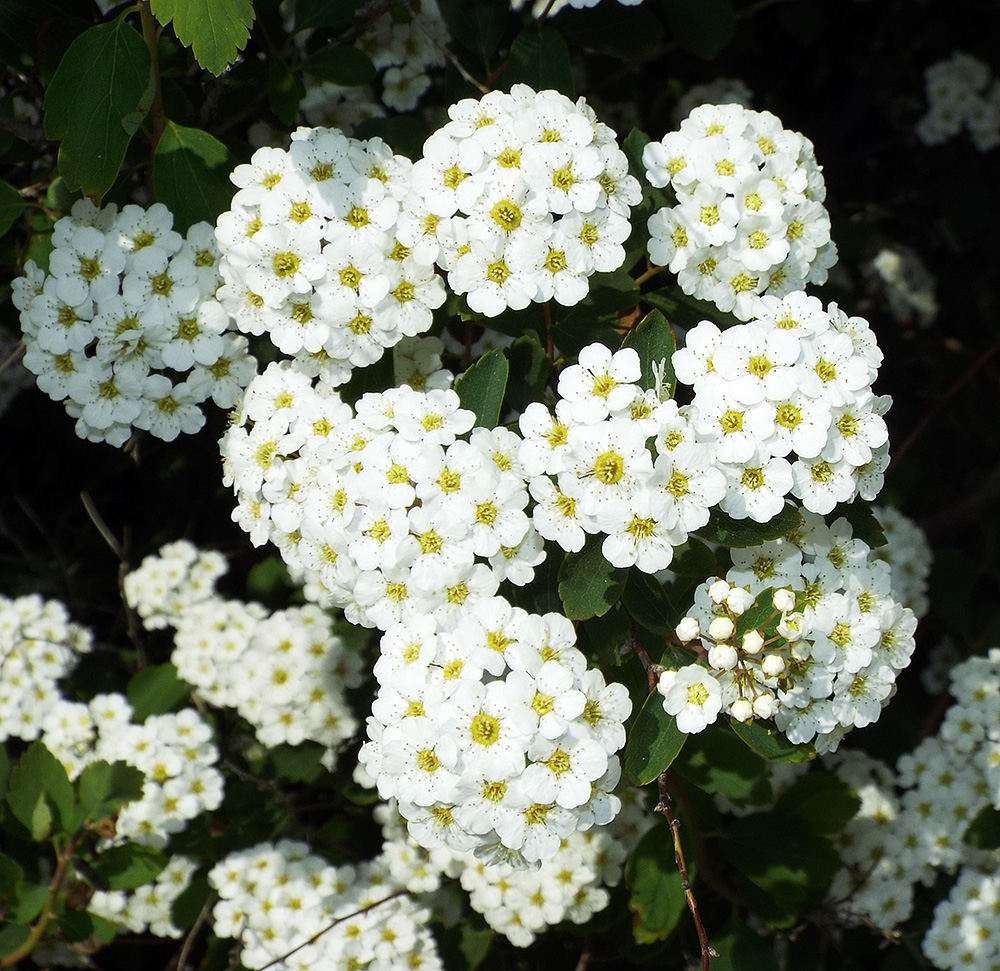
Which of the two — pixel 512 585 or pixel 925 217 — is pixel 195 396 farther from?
pixel 925 217

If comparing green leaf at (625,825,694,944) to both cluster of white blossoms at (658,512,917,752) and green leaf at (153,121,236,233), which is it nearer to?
cluster of white blossoms at (658,512,917,752)

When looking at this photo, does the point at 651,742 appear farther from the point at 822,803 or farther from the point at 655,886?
the point at 822,803

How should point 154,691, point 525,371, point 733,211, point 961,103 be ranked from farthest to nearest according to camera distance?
point 961,103, point 154,691, point 525,371, point 733,211

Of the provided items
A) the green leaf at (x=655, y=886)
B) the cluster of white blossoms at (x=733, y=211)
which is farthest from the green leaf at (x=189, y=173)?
the green leaf at (x=655, y=886)

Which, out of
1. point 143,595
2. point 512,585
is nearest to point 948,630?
point 512,585

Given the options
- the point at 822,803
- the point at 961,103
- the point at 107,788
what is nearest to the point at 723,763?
the point at 822,803

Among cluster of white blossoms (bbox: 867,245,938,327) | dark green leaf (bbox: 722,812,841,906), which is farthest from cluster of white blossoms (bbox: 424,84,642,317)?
cluster of white blossoms (bbox: 867,245,938,327)

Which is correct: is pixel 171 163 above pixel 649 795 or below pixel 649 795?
above
